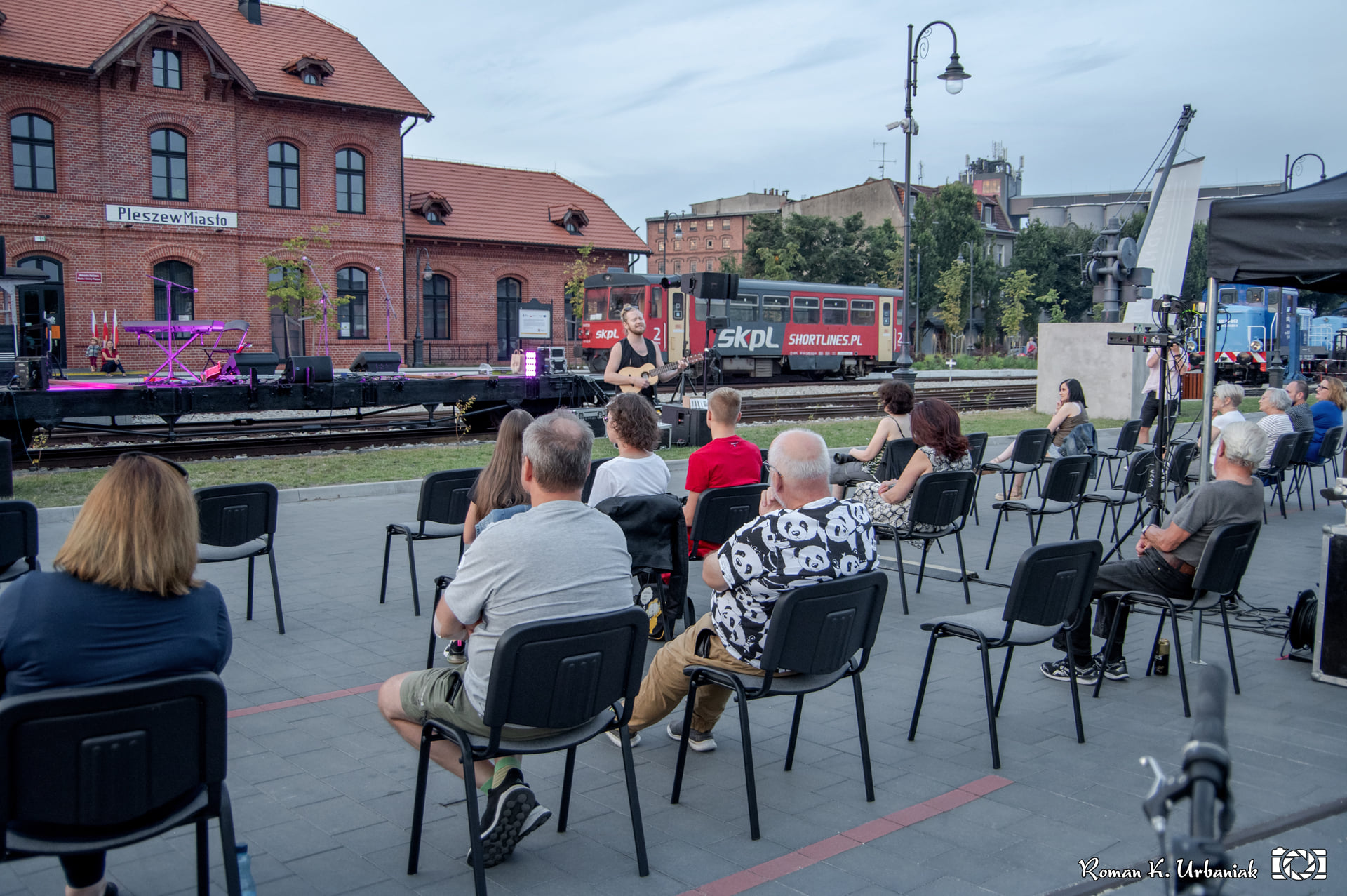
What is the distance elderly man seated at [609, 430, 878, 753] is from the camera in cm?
391

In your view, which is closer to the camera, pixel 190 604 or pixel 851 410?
pixel 190 604

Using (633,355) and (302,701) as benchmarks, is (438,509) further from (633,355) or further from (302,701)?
(633,355)

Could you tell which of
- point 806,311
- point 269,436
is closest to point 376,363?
point 269,436

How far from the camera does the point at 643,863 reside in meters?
3.39

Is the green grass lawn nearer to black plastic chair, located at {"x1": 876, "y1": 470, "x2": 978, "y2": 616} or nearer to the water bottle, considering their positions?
black plastic chair, located at {"x1": 876, "y1": 470, "x2": 978, "y2": 616}

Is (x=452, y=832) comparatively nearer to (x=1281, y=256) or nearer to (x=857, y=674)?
(x=857, y=674)

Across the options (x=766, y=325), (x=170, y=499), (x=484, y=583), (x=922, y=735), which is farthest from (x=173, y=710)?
(x=766, y=325)

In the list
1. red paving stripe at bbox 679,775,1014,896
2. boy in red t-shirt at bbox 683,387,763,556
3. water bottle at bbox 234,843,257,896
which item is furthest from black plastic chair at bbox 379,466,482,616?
red paving stripe at bbox 679,775,1014,896

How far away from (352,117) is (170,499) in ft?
117

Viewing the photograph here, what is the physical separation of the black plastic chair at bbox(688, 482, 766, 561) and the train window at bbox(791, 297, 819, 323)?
95.5 ft

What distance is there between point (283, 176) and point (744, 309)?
15565 mm

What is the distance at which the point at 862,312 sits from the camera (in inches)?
1460

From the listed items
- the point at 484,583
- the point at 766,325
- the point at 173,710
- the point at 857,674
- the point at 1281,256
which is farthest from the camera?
the point at 766,325

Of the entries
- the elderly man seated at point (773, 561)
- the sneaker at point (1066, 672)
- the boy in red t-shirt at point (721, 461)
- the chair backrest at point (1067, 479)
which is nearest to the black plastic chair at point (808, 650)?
the elderly man seated at point (773, 561)
